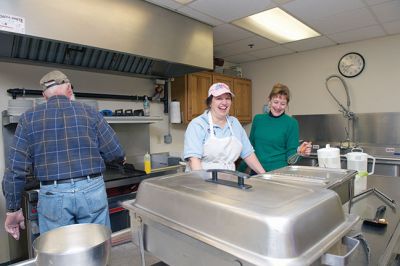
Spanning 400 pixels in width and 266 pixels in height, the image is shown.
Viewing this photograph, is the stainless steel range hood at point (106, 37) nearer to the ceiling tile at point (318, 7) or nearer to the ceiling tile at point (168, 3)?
the ceiling tile at point (168, 3)

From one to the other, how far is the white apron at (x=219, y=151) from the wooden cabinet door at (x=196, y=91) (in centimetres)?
196

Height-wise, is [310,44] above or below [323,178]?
above

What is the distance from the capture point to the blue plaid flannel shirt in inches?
63.2

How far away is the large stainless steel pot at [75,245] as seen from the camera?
62 cm

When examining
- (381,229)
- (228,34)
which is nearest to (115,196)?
(381,229)

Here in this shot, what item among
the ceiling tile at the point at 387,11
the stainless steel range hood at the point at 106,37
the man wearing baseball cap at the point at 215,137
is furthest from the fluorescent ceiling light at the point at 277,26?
the man wearing baseball cap at the point at 215,137

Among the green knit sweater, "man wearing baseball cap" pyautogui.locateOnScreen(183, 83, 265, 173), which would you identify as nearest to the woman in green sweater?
the green knit sweater

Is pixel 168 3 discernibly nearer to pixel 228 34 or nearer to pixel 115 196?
pixel 228 34

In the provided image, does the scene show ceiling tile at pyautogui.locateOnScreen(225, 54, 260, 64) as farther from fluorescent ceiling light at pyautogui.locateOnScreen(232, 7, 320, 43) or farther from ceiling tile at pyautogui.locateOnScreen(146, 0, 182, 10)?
ceiling tile at pyautogui.locateOnScreen(146, 0, 182, 10)

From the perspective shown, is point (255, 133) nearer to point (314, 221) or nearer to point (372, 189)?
point (372, 189)

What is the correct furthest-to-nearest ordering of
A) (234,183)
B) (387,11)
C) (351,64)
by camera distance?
1. (351,64)
2. (387,11)
3. (234,183)

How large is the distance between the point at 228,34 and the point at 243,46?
2.00 feet

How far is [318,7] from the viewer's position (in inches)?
106

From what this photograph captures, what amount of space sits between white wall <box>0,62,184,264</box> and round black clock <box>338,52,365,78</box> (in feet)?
8.23
